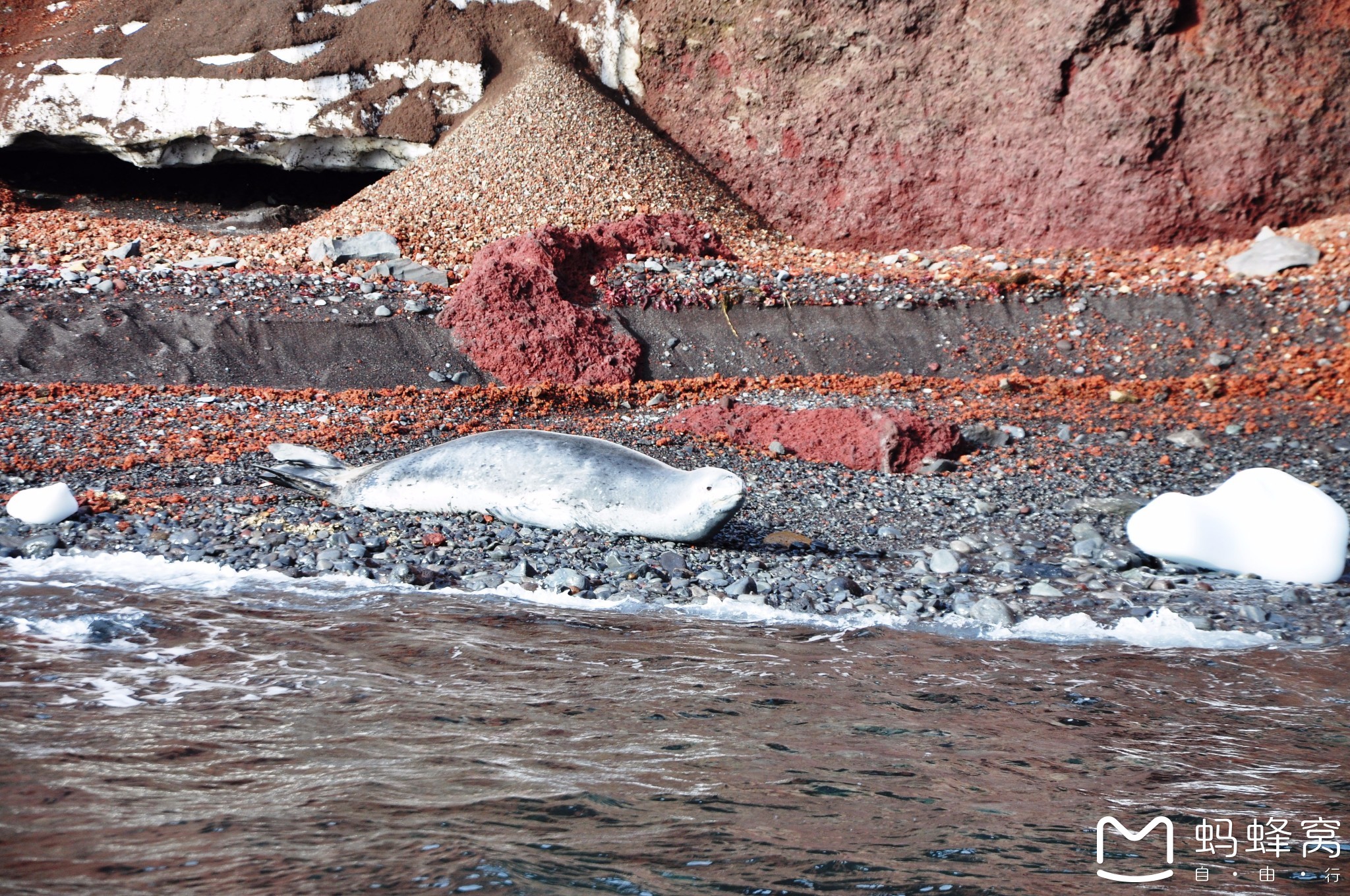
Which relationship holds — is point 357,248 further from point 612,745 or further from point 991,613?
point 612,745

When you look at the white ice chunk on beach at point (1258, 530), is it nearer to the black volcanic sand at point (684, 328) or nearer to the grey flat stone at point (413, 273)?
the black volcanic sand at point (684, 328)

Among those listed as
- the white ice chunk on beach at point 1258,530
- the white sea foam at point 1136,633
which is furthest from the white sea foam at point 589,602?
the white ice chunk on beach at point 1258,530

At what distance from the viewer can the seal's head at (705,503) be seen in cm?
471

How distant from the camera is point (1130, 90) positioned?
36.0 ft

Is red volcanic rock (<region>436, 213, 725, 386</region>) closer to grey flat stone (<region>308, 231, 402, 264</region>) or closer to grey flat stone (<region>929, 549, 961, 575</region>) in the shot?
grey flat stone (<region>308, 231, 402, 264</region>)

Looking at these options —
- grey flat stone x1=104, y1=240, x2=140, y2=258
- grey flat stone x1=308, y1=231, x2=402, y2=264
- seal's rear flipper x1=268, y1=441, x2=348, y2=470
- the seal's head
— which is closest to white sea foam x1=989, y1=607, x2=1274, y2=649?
the seal's head

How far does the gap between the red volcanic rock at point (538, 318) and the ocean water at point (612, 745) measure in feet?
15.5

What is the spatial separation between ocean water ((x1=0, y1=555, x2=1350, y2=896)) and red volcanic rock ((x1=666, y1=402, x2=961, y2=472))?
98.4 inches

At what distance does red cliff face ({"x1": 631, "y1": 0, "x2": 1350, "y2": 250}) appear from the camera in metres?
10.8

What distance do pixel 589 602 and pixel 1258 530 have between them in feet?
11.0

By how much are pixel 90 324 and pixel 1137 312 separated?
381 inches

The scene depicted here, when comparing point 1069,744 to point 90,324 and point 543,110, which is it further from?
point 543,110

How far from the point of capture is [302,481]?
5320mm

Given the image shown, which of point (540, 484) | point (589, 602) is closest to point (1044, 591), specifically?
point (589, 602)
